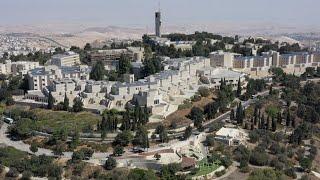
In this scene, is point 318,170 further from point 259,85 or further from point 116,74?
point 116,74

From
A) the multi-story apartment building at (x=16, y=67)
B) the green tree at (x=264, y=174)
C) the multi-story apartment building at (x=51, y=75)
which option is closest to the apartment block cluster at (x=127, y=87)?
the multi-story apartment building at (x=51, y=75)

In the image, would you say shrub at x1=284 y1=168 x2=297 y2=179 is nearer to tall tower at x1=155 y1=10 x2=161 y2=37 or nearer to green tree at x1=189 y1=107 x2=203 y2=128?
green tree at x1=189 y1=107 x2=203 y2=128

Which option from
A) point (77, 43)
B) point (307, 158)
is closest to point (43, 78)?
point (307, 158)

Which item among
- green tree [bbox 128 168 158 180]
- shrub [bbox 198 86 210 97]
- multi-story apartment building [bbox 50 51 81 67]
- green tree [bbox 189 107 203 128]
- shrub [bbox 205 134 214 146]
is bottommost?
green tree [bbox 128 168 158 180]

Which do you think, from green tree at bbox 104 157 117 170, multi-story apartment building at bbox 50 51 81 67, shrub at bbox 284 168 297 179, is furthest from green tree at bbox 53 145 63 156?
multi-story apartment building at bbox 50 51 81 67

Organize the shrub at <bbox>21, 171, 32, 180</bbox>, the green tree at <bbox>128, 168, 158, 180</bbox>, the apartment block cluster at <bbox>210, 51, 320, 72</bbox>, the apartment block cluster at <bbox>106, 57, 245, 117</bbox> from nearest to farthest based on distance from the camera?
the green tree at <bbox>128, 168, 158, 180</bbox>, the shrub at <bbox>21, 171, 32, 180</bbox>, the apartment block cluster at <bbox>106, 57, 245, 117</bbox>, the apartment block cluster at <bbox>210, 51, 320, 72</bbox>

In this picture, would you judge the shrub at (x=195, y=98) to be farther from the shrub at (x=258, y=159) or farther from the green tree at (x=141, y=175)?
the green tree at (x=141, y=175)
